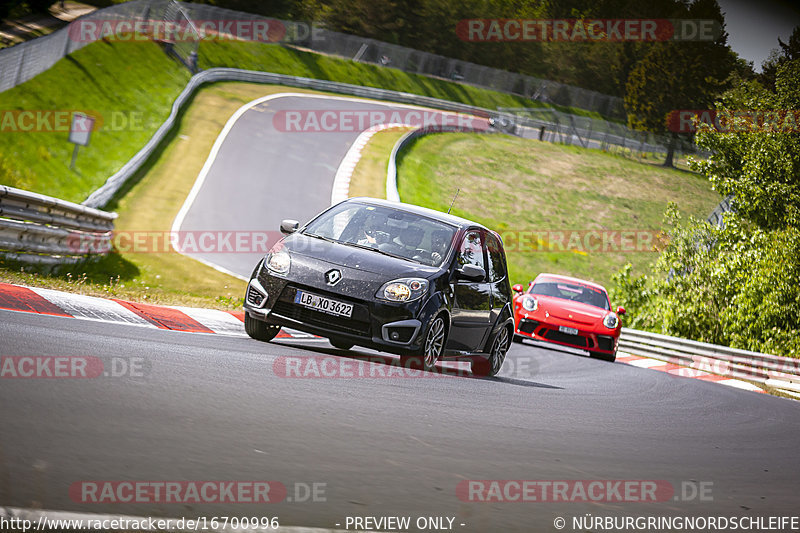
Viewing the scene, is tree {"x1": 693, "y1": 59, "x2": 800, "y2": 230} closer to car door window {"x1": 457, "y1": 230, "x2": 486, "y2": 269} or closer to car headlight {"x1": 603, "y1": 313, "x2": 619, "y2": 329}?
car headlight {"x1": 603, "y1": 313, "x2": 619, "y2": 329}

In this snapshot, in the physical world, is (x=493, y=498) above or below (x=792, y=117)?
below

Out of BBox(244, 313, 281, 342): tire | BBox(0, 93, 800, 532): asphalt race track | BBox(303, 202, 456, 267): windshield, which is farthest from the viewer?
BBox(303, 202, 456, 267): windshield

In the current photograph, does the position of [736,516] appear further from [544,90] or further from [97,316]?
[544,90]

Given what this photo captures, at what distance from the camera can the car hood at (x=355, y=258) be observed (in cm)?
852

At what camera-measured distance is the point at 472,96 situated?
72250mm

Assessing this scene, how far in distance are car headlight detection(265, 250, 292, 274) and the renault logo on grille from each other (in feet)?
1.35

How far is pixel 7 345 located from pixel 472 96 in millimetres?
68108

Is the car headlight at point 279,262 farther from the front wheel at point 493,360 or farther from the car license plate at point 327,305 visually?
the front wheel at point 493,360

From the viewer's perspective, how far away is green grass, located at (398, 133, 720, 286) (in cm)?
3538

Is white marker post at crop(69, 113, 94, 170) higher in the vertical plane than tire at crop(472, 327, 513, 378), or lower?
higher

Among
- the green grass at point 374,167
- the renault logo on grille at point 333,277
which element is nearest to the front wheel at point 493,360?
the renault logo on grille at point 333,277

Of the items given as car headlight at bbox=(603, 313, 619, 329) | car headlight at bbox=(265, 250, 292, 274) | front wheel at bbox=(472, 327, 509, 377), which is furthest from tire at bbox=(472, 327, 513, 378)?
car headlight at bbox=(603, 313, 619, 329)

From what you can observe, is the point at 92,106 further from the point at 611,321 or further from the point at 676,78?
the point at 676,78

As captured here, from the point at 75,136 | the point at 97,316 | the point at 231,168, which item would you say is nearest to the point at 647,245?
the point at 231,168
